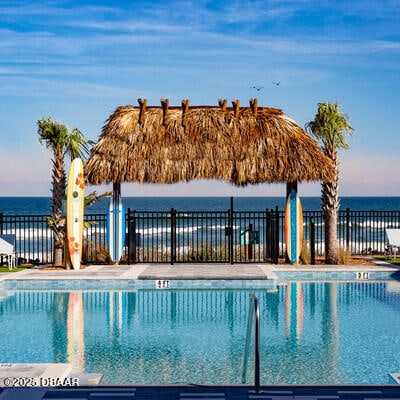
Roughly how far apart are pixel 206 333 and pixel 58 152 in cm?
824

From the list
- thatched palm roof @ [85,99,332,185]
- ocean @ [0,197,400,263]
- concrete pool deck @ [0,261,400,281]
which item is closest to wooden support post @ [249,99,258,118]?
thatched palm roof @ [85,99,332,185]

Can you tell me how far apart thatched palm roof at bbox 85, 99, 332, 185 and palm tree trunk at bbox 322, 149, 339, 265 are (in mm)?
529

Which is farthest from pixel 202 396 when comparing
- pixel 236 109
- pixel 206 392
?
pixel 236 109

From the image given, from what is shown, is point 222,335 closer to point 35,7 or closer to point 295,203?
point 295,203

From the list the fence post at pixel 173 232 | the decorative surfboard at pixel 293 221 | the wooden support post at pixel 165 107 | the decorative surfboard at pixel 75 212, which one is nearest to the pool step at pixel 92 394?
the decorative surfboard at pixel 75 212

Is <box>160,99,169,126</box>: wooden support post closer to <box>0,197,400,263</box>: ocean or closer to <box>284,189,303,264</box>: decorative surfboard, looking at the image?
<box>0,197,400,263</box>: ocean

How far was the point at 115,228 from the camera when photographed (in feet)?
55.7

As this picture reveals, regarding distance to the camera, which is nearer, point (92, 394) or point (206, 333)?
point (92, 394)

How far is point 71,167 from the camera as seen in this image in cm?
1609

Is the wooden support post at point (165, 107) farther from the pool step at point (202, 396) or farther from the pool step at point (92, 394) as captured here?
the pool step at point (202, 396)

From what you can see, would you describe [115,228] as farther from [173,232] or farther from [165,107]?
[165,107]

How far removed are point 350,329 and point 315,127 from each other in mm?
8400

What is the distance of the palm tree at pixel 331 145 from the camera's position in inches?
688

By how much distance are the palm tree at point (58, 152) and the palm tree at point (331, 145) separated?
6257 mm
